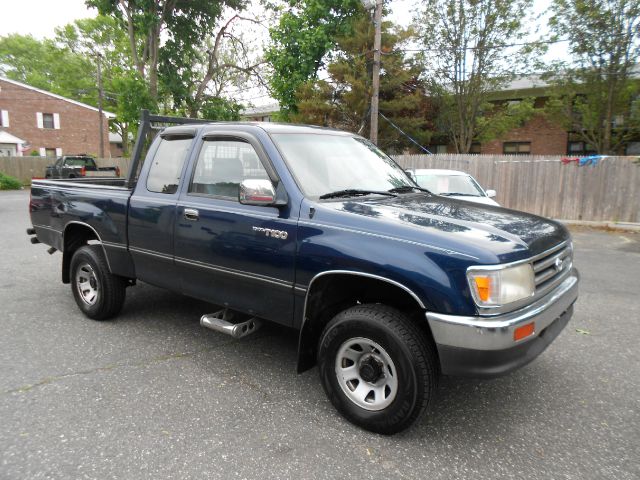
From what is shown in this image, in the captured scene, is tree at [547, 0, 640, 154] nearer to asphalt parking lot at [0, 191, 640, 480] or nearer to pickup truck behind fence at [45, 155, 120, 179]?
asphalt parking lot at [0, 191, 640, 480]

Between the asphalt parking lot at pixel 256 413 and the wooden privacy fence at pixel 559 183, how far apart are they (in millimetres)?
10062

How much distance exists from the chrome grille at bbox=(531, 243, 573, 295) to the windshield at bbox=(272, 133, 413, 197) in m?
1.31

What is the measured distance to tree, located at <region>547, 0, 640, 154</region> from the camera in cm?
1375

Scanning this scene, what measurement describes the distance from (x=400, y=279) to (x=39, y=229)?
4641 millimetres

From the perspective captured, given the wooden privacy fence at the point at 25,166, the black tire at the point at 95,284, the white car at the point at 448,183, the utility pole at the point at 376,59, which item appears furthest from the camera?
the wooden privacy fence at the point at 25,166

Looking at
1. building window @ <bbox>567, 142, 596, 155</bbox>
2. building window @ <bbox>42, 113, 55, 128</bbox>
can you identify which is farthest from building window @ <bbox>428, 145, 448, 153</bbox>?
building window @ <bbox>42, 113, 55, 128</bbox>

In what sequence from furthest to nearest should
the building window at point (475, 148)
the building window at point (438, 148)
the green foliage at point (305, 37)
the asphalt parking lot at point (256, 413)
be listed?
the building window at point (438, 148)
the building window at point (475, 148)
the green foliage at point (305, 37)
the asphalt parking lot at point (256, 413)

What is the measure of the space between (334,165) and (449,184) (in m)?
6.23

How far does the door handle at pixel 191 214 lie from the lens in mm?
3604

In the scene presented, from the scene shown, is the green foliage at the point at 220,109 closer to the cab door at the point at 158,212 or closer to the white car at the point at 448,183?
the white car at the point at 448,183

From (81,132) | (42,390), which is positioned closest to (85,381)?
(42,390)

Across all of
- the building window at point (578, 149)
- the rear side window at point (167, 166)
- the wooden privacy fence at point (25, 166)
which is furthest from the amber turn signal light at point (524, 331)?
the wooden privacy fence at point (25, 166)

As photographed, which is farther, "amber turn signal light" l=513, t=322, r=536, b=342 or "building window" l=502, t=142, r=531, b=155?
"building window" l=502, t=142, r=531, b=155

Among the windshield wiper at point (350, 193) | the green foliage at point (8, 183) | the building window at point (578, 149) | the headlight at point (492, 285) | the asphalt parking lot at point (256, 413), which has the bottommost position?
the asphalt parking lot at point (256, 413)
